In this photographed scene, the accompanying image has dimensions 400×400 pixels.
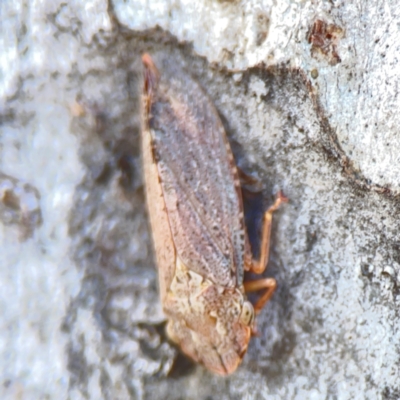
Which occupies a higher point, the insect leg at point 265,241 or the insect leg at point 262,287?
the insect leg at point 265,241

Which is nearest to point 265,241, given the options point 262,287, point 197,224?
point 262,287

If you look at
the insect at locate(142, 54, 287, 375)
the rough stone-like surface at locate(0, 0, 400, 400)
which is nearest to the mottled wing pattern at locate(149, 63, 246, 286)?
the insect at locate(142, 54, 287, 375)

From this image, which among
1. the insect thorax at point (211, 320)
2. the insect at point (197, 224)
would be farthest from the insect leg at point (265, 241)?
the insect thorax at point (211, 320)

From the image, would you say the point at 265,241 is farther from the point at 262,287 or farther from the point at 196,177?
the point at 196,177

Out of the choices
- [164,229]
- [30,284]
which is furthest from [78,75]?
[30,284]

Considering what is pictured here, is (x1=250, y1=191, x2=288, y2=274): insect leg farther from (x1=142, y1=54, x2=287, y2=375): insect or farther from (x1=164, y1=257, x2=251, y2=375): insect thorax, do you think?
(x1=164, y1=257, x2=251, y2=375): insect thorax

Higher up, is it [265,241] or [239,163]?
[239,163]

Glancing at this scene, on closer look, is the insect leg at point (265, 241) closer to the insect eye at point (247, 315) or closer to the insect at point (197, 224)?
the insect at point (197, 224)
